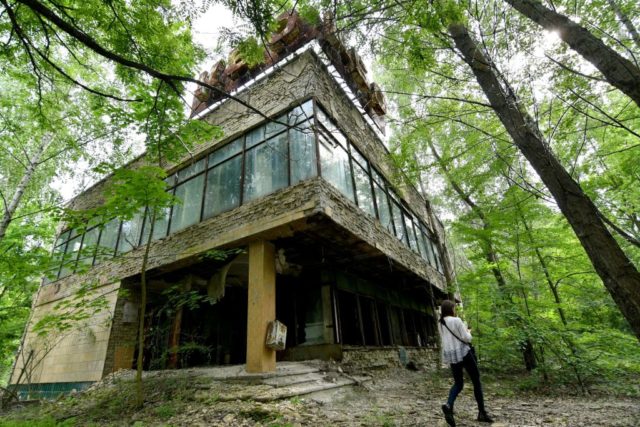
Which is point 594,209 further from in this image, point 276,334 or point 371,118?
point 371,118

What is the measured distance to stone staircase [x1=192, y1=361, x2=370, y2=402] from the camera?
16.0ft

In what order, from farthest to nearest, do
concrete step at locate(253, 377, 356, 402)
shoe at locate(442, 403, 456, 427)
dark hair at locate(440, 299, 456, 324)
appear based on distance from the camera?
concrete step at locate(253, 377, 356, 402), dark hair at locate(440, 299, 456, 324), shoe at locate(442, 403, 456, 427)

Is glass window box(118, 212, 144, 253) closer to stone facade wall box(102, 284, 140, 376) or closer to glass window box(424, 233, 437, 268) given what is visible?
stone facade wall box(102, 284, 140, 376)

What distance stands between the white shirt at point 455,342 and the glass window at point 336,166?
390cm

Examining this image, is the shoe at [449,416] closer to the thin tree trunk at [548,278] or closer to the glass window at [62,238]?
the thin tree trunk at [548,278]

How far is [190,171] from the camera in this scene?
959 cm

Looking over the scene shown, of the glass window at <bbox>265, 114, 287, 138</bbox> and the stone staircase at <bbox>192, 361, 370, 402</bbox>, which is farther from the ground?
the glass window at <bbox>265, 114, 287, 138</bbox>

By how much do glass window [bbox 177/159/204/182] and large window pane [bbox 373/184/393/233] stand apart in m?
5.44

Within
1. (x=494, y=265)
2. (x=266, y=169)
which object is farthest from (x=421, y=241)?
(x=266, y=169)

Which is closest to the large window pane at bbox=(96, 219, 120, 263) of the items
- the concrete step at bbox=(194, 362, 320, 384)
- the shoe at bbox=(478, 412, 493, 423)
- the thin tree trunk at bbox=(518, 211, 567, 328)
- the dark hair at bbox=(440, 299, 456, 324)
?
the concrete step at bbox=(194, 362, 320, 384)

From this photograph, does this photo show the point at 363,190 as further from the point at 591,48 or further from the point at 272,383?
the point at 591,48

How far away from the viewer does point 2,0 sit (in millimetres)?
2461

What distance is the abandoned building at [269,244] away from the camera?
674 centimetres

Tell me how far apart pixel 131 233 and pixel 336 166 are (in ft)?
25.2
